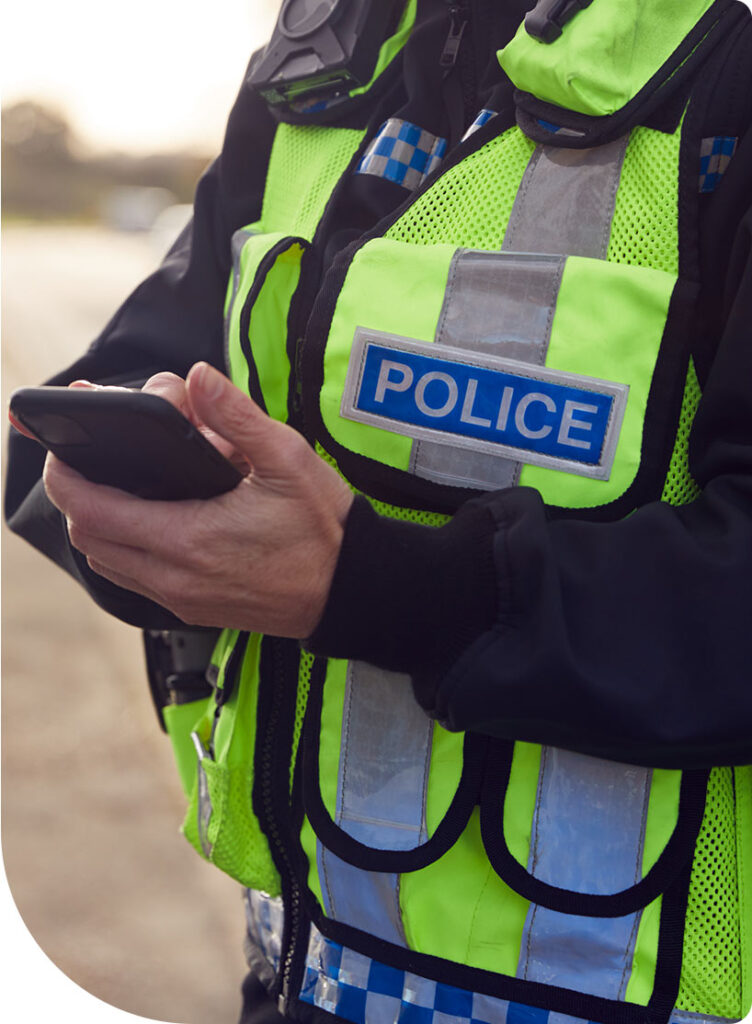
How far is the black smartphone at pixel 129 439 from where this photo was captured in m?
0.77

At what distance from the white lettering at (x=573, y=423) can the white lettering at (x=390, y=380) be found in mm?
153

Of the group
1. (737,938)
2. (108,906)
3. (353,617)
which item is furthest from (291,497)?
(108,906)

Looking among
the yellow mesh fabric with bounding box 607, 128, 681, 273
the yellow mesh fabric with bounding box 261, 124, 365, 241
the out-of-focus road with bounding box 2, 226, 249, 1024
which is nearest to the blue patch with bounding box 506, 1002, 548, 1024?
the yellow mesh fabric with bounding box 607, 128, 681, 273

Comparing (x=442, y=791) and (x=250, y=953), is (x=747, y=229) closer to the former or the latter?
(x=442, y=791)

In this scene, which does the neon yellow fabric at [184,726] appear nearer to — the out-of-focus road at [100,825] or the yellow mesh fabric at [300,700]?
the yellow mesh fabric at [300,700]

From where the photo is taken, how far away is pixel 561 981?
0.94 m

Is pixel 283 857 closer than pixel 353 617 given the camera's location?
No

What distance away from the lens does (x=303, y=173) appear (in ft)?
3.89

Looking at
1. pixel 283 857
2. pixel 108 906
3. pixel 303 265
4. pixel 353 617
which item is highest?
pixel 303 265

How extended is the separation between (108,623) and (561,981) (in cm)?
364

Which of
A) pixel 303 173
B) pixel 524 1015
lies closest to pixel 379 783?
pixel 524 1015

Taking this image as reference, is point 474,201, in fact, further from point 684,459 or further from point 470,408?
point 684,459

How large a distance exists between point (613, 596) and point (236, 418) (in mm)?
344

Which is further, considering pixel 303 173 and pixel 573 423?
pixel 303 173
